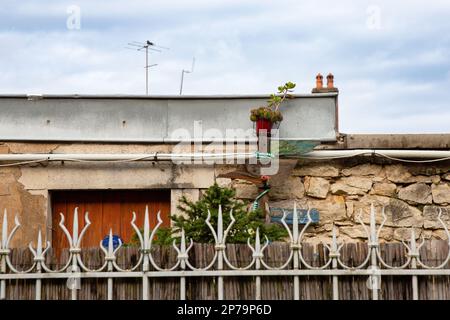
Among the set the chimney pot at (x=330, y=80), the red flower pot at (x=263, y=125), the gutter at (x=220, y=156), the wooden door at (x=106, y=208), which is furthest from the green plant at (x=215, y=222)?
the chimney pot at (x=330, y=80)

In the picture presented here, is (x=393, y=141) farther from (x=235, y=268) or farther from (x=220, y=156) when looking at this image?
(x=235, y=268)

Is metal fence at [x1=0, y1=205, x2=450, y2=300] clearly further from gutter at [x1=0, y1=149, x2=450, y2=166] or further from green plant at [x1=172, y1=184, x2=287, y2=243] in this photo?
gutter at [x1=0, y1=149, x2=450, y2=166]

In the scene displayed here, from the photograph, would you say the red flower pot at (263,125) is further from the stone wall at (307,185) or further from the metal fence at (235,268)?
the metal fence at (235,268)

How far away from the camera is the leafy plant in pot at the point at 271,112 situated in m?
→ 7.90

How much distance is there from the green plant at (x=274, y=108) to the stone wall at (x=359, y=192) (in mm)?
631

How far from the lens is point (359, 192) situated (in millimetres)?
8062

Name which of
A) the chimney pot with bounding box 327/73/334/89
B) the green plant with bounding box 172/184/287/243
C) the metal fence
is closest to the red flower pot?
the chimney pot with bounding box 327/73/334/89

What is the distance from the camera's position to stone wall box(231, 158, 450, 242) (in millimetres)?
8008

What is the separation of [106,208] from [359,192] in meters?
2.95
